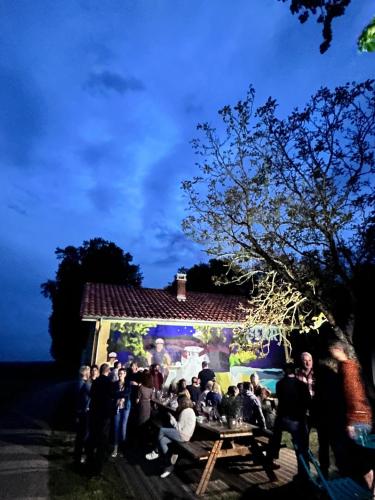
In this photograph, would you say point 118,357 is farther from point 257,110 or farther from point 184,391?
point 257,110

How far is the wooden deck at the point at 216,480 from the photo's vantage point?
5077 mm

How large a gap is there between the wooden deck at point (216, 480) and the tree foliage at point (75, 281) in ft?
80.0

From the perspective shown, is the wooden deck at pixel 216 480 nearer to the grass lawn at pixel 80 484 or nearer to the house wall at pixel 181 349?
the grass lawn at pixel 80 484

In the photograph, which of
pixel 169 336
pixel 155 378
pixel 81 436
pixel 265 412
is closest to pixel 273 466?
pixel 265 412

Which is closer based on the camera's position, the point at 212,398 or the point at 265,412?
the point at 212,398

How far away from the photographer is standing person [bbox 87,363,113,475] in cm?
572

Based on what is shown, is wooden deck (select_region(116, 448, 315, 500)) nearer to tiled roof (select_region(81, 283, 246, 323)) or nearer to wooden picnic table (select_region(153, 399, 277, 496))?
wooden picnic table (select_region(153, 399, 277, 496))

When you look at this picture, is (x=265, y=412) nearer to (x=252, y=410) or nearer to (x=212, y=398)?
(x=252, y=410)

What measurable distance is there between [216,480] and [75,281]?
92.1ft

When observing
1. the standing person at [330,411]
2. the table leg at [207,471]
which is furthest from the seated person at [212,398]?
the standing person at [330,411]

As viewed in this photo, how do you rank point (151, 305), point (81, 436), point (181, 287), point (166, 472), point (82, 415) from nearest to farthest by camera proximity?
point (166, 472) → point (81, 436) → point (82, 415) → point (151, 305) → point (181, 287)

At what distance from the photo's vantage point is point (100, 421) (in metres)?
5.86

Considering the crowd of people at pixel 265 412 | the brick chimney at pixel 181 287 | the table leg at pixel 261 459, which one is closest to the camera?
the crowd of people at pixel 265 412

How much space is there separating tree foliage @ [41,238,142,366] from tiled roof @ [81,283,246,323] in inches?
566
